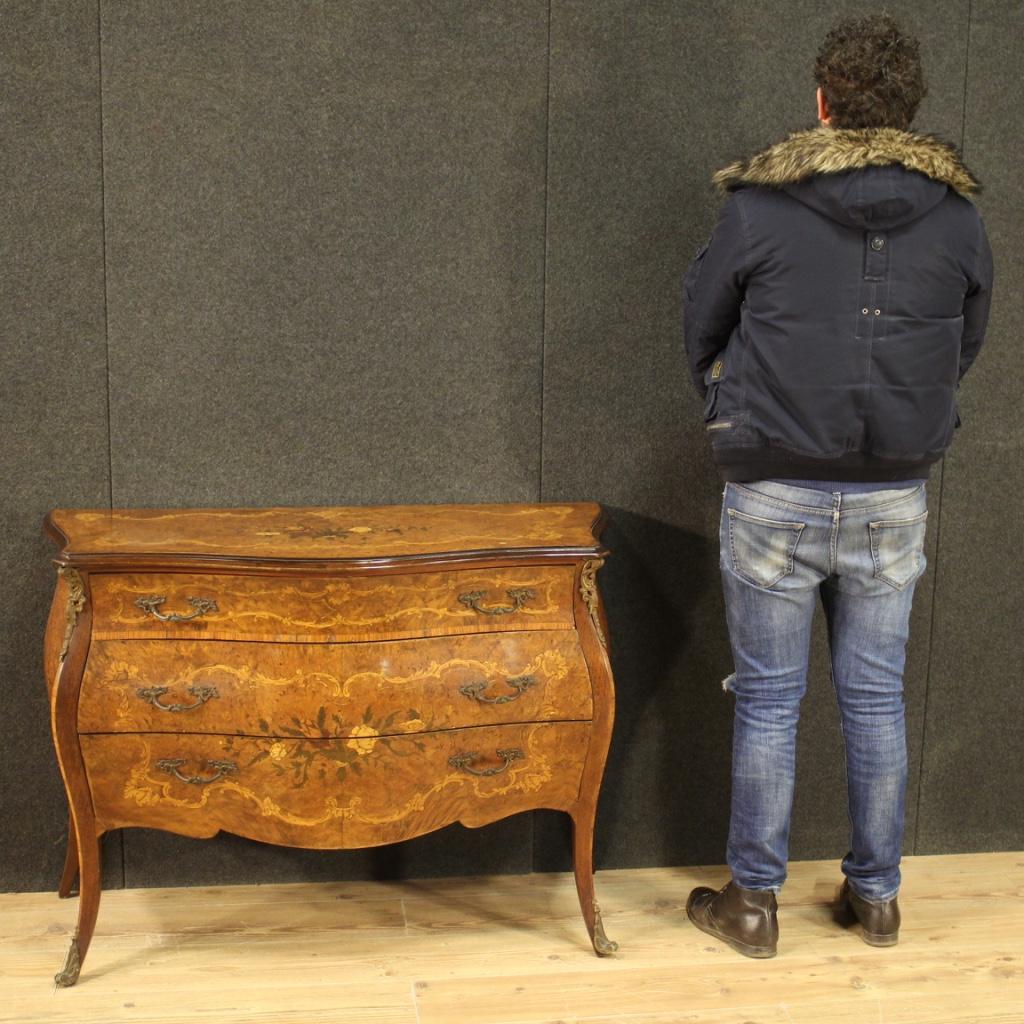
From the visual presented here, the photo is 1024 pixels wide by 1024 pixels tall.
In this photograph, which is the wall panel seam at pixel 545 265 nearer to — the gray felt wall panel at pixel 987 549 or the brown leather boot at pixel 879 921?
the gray felt wall panel at pixel 987 549

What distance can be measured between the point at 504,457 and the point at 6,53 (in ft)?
4.37

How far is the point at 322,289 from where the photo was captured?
267 centimetres

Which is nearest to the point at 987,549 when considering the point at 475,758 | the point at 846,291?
the point at 846,291

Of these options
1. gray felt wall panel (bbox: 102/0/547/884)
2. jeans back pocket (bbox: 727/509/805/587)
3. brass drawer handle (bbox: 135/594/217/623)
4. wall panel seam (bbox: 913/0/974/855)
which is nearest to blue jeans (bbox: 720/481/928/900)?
jeans back pocket (bbox: 727/509/805/587)

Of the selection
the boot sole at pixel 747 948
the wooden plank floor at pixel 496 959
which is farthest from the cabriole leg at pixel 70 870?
the boot sole at pixel 747 948

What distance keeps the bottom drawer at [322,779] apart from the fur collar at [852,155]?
1105mm

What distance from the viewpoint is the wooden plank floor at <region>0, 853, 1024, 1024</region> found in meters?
2.33

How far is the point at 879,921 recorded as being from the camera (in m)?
2.58

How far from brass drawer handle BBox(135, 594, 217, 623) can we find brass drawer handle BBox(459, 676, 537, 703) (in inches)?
19.8

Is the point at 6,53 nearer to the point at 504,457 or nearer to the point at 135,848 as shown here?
the point at 504,457

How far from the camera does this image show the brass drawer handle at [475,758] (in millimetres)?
2389

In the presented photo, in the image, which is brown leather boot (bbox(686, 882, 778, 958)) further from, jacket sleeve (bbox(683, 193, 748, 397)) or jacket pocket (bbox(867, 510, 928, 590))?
jacket sleeve (bbox(683, 193, 748, 397))

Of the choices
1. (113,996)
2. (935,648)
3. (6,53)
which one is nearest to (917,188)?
(935,648)

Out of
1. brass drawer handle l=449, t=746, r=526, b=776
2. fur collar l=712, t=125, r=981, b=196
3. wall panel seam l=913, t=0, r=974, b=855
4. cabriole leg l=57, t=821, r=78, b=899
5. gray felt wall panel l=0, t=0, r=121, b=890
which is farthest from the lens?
wall panel seam l=913, t=0, r=974, b=855
